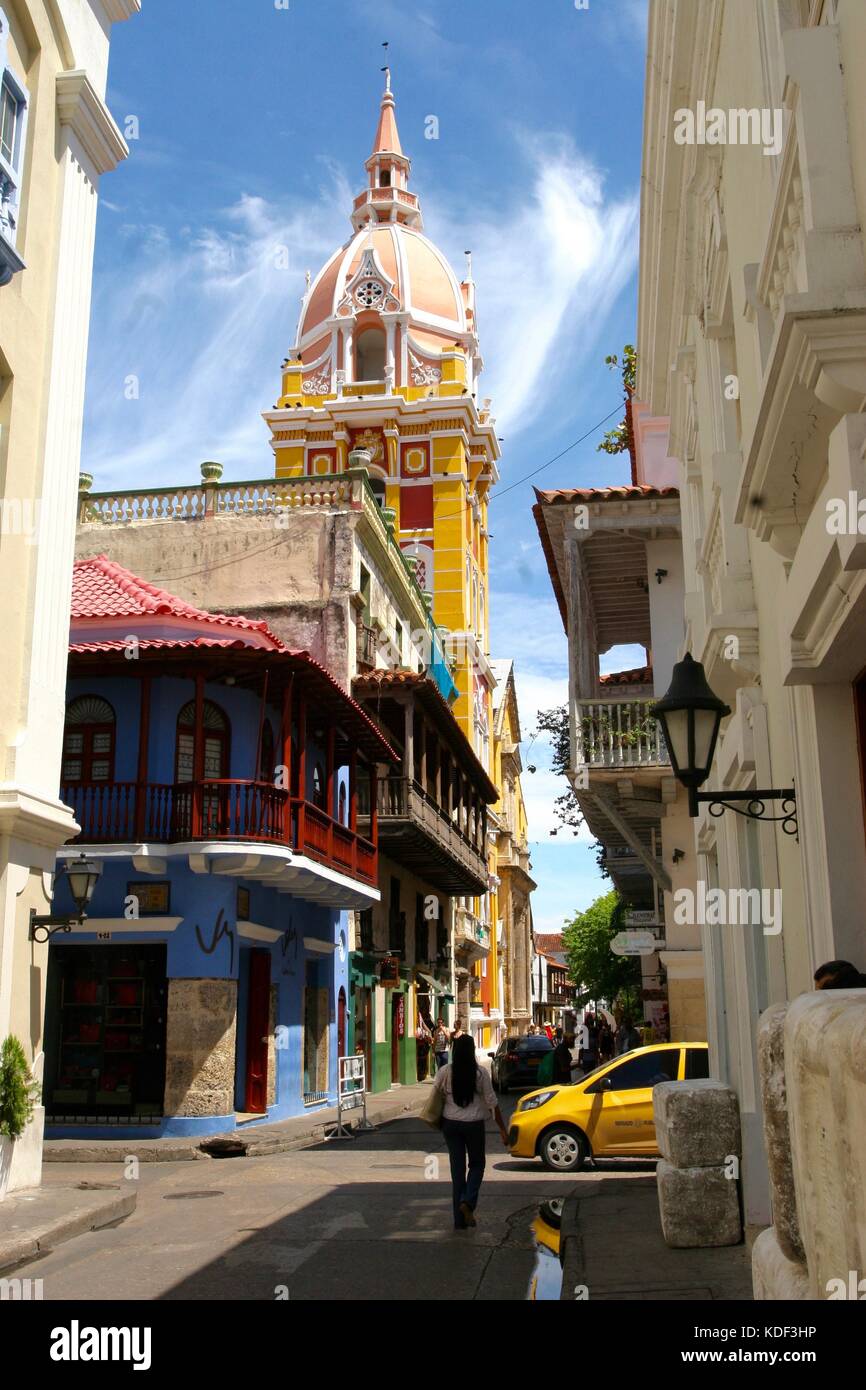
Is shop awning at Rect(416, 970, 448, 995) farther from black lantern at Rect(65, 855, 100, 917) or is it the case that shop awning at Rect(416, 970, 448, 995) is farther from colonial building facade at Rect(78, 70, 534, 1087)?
black lantern at Rect(65, 855, 100, 917)

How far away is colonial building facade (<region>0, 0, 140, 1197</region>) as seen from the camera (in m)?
12.1

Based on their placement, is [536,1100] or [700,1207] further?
[536,1100]

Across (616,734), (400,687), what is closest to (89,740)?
(616,734)

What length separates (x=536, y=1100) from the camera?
15516mm

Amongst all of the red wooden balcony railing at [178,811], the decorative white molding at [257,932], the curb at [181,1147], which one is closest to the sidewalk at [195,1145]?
the curb at [181,1147]

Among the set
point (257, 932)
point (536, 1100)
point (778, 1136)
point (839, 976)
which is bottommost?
point (536, 1100)

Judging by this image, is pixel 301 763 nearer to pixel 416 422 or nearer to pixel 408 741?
pixel 408 741

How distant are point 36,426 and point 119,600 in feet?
29.8

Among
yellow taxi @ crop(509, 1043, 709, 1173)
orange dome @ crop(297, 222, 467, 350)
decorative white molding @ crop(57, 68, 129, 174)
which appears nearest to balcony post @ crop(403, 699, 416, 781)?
yellow taxi @ crop(509, 1043, 709, 1173)

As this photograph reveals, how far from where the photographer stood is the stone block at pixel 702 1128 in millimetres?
8836

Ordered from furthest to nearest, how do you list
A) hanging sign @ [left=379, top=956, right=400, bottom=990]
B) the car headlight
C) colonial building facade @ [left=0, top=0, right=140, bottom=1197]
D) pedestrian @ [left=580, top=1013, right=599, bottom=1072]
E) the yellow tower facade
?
the yellow tower facade, pedestrian @ [left=580, top=1013, right=599, bottom=1072], hanging sign @ [left=379, top=956, right=400, bottom=990], the car headlight, colonial building facade @ [left=0, top=0, right=140, bottom=1197]

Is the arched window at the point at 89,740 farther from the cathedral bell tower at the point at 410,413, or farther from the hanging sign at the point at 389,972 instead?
the cathedral bell tower at the point at 410,413

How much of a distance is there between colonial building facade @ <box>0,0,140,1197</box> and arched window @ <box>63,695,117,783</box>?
6614 millimetres
